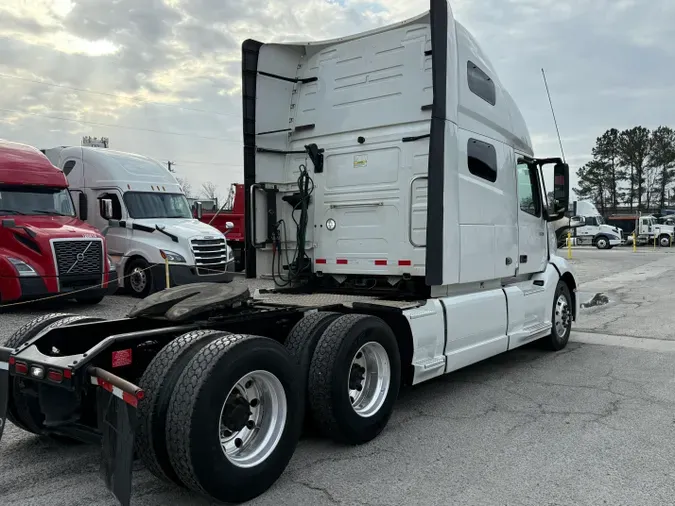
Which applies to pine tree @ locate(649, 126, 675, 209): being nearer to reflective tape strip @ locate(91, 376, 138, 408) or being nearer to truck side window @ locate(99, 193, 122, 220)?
truck side window @ locate(99, 193, 122, 220)

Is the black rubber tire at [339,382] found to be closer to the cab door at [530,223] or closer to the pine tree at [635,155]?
the cab door at [530,223]

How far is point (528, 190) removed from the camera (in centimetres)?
737

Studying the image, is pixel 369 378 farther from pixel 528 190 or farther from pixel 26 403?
pixel 528 190

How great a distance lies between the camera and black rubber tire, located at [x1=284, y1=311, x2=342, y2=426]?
437 cm

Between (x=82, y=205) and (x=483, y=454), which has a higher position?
(x=82, y=205)

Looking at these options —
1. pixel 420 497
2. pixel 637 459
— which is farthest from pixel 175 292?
pixel 637 459

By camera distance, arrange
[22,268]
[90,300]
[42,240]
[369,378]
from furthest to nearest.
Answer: [90,300] → [42,240] → [22,268] → [369,378]

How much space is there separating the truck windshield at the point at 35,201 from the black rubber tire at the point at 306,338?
8859 mm

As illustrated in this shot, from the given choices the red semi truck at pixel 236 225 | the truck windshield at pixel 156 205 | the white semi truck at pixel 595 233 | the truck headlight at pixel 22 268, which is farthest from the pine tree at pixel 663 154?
the truck headlight at pixel 22 268

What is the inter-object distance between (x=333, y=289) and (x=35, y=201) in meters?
7.86

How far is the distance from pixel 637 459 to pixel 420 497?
174cm

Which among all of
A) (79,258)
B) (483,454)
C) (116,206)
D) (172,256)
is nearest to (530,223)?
(483,454)

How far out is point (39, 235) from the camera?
10.7 m

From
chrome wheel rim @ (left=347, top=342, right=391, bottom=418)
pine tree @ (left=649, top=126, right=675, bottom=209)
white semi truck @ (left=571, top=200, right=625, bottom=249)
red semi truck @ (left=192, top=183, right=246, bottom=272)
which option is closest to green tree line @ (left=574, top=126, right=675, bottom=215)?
pine tree @ (left=649, top=126, right=675, bottom=209)
